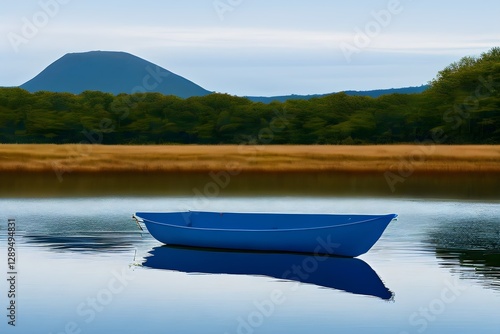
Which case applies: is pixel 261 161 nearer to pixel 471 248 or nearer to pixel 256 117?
pixel 471 248

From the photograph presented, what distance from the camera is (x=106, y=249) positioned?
80.4 ft

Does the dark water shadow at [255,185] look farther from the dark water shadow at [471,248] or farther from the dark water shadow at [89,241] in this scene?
the dark water shadow at [89,241]

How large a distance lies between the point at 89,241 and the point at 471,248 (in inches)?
410

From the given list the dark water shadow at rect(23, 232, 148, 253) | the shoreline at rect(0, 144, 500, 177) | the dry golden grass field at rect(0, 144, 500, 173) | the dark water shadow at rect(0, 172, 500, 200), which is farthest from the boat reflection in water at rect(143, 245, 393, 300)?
the dry golden grass field at rect(0, 144, 500, 173)

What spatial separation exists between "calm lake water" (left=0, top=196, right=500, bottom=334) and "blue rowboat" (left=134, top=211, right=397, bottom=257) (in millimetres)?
331

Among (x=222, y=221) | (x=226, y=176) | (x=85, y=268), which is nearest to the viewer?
(x=85, y=268)

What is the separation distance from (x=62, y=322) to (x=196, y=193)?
2867 cm

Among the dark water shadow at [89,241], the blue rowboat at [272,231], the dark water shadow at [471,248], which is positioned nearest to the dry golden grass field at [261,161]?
the dark water shadow at [471,248]

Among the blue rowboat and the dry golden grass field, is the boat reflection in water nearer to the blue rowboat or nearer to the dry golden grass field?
the blue rowboat

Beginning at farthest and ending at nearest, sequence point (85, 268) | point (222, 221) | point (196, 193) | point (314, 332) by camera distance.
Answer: point (196, 193)
point (222, 221)
point (85, 268)
point (314, 332)

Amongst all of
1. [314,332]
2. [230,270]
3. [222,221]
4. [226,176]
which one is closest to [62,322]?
[314,332]

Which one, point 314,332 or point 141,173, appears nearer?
point 314,332

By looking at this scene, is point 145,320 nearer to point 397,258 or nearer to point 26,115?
point 397,258

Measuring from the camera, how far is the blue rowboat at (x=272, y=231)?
23172 millimetres
